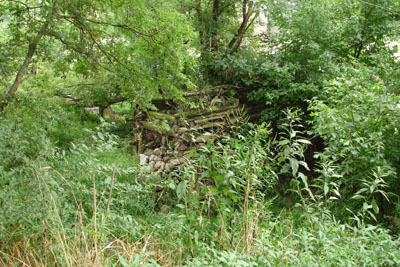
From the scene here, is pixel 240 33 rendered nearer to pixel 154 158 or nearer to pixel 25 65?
pixel 154 158

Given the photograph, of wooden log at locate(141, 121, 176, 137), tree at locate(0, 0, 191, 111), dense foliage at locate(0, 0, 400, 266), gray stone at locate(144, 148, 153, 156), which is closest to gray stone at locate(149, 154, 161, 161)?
gray stone at locate(144, 148, 153, 156)

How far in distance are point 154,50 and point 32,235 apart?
2.78m

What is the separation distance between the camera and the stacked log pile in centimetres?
696

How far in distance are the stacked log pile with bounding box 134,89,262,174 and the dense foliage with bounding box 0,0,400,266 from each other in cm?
36

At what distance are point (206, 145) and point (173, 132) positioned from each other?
2930mm

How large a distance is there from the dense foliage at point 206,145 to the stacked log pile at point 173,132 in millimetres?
358

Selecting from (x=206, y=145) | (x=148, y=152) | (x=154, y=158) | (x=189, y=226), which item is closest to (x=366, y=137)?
(x=206, y=145)

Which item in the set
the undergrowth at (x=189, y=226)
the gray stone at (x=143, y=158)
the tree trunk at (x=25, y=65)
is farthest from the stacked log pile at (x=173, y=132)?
the undergrowth at (x=189, y=226)

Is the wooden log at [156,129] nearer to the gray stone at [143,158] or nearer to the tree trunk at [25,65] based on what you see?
the gray stone at [143,158]

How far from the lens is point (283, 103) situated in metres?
7.67

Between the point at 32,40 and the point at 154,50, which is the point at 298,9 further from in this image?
the point at 32,40

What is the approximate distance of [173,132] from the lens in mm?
7461

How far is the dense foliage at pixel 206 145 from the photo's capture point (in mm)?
2543

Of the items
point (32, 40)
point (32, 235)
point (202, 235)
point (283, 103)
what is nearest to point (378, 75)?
point (283, 103)
